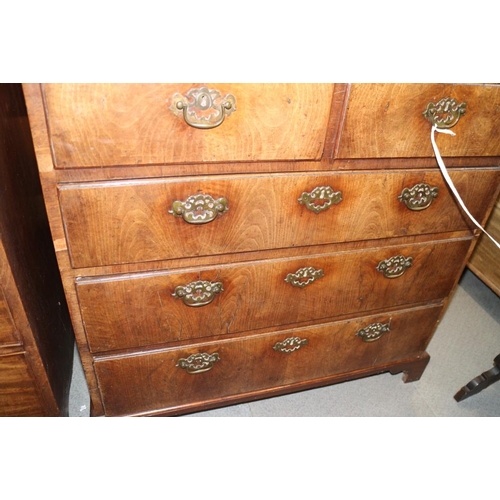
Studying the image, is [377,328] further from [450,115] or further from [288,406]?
[450,115]

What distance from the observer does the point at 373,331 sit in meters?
1.12

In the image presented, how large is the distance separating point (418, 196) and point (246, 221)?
387mm

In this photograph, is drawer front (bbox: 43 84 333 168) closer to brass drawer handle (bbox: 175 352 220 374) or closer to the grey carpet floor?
brass drawer handle (bbox: 175 352 220 374)

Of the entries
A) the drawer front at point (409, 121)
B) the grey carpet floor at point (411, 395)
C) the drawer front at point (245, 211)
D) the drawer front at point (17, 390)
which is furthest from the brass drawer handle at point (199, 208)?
the grey carpet floor at point (411, 395)

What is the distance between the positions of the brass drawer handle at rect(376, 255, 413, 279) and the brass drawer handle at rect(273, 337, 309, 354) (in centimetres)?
27

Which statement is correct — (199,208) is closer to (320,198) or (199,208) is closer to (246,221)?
(246,221)

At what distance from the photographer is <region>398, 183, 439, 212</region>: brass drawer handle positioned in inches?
33.9

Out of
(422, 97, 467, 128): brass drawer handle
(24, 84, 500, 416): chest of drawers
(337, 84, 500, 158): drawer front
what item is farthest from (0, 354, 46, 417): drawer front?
(422, 97, 467, 128): brass drawer handle

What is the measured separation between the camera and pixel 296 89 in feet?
2.16

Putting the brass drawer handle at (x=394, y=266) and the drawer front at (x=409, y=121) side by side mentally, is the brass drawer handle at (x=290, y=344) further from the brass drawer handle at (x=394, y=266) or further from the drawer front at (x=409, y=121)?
the drawer front at (x=409, y=121)

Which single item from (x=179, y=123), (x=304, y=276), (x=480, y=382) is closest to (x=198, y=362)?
(x=304, y=276)

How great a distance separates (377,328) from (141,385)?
0.65 meters

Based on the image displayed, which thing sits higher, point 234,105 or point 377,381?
point 234,105

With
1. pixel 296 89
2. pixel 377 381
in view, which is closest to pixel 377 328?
pixel 377 381
